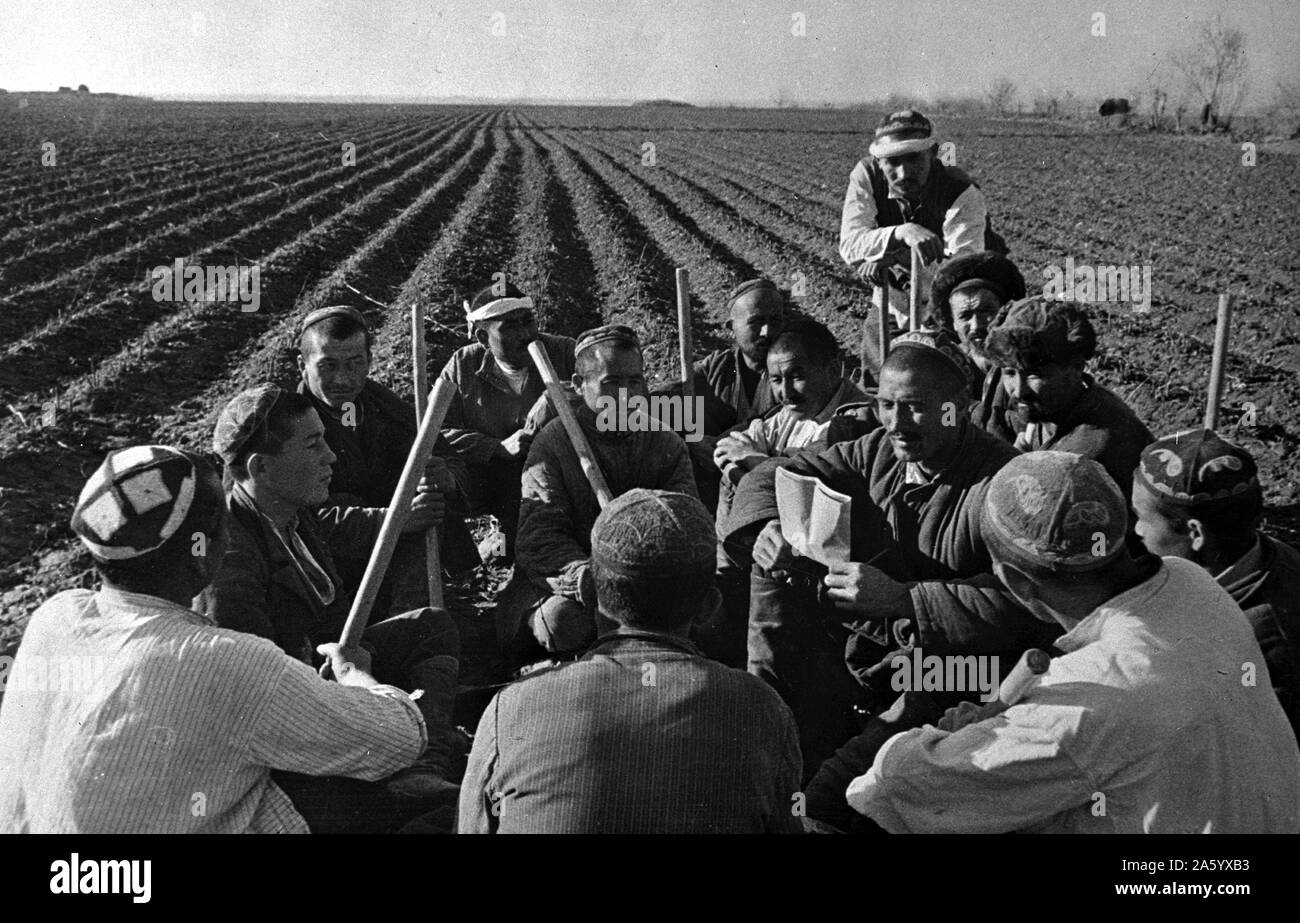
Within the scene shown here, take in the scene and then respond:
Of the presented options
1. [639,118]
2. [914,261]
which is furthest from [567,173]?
[639,118]

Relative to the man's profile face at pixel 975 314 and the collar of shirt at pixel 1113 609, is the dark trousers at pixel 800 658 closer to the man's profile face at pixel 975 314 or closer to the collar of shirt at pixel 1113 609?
the collar of shirt at pixel 1113 609

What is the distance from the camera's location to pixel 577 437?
4.22m

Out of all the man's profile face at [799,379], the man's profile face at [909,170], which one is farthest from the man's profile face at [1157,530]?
the man's profile face at [909,170]

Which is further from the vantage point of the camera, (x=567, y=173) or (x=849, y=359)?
(x=567, y=173)

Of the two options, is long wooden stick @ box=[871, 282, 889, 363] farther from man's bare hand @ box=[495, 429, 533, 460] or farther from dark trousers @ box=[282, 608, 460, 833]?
dark trousers @ box=[282, 608, 460, 833]

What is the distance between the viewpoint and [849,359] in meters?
9.86

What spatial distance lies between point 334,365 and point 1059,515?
3.15 m

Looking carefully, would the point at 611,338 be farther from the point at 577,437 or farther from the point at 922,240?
the point at 922,240

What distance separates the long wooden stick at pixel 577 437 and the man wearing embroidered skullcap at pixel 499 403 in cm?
68

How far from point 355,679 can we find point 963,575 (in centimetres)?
181

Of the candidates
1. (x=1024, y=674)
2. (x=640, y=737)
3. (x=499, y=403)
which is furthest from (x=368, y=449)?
(x=1024, y=674)

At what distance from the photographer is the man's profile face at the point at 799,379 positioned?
453 cm

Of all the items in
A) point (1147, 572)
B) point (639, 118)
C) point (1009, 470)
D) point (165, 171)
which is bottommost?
point (1147, 572)
